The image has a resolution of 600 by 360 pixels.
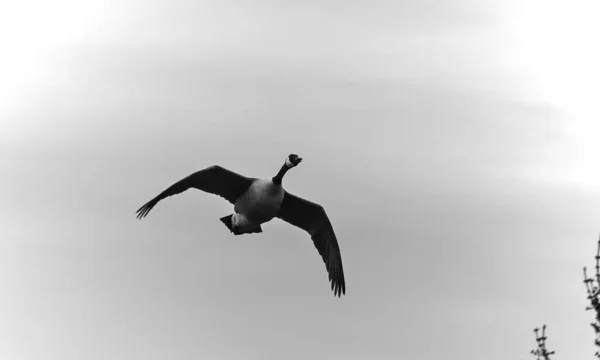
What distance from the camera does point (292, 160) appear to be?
75.1 ft

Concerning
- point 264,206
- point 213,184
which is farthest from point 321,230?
point 213,184

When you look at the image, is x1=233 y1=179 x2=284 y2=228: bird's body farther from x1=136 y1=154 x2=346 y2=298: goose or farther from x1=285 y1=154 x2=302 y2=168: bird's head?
x1=285 y1=154 x2=302 y2=168: bird's head

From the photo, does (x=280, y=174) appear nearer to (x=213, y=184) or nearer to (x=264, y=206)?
(x=264, y=206)

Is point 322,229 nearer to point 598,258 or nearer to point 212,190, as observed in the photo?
point 212,190

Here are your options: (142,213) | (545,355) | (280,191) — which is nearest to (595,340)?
(545,355)

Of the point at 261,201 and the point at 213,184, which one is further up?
the point at 213,184

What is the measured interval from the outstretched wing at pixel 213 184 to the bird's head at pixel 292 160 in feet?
4.77

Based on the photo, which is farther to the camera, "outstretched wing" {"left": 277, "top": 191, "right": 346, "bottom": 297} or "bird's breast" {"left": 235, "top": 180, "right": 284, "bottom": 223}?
"outstretched wing" {"left": 277, "top": 191, "right": 346, "bottom": 297}

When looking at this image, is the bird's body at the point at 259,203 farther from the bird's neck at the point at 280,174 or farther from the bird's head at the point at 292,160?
the bird's head at the point at 292,160

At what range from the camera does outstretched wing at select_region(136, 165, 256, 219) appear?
74.8 feet

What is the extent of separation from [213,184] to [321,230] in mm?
4065

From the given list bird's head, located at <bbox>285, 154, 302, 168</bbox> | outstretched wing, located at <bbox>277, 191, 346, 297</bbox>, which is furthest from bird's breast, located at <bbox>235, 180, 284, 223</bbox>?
outstretched wing, located at <bbox>277, 191, 346, 297</bbox>

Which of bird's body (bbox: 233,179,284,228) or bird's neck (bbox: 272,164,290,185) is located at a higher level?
bird's neck (bbox: 272,164,290,185)

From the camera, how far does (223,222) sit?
963 inches
